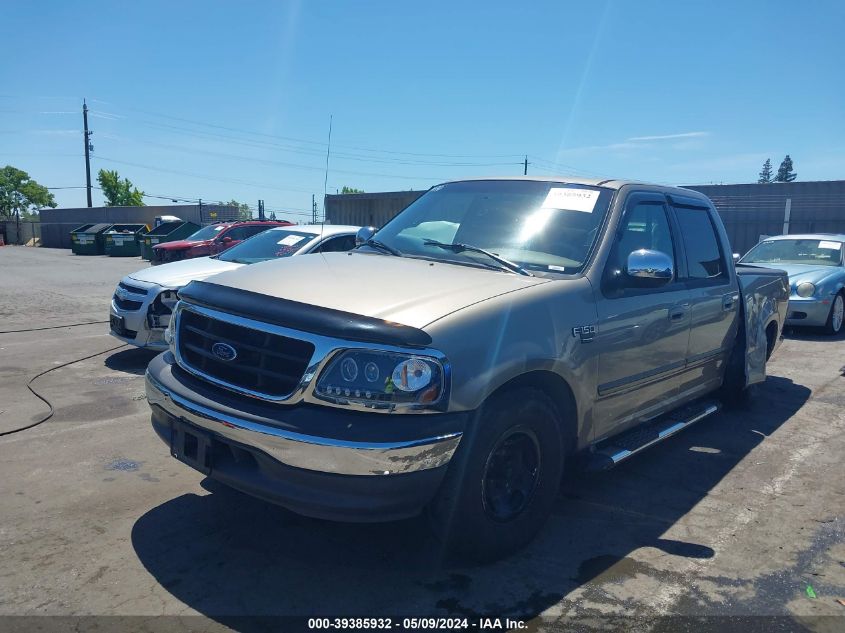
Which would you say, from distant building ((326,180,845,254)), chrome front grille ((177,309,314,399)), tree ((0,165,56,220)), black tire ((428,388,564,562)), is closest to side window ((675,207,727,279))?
black tire ((428,388,564,562))

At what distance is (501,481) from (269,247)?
6.00 meters

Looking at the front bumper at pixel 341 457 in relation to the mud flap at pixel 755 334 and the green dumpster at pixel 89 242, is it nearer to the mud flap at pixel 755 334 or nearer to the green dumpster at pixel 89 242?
the mud flap at pixel 755 334

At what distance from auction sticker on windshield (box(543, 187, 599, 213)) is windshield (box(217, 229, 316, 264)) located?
4.59 m

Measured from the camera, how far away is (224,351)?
3219 mm

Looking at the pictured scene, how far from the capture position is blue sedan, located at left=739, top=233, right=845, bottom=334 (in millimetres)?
9992

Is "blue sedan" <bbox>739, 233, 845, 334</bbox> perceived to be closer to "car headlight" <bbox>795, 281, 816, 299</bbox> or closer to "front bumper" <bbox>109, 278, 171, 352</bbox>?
"car headlight" <bbox>795, 281, 816, 299</bbox>

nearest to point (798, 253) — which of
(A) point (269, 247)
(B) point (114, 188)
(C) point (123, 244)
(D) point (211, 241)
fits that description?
(A) point (269, 247)

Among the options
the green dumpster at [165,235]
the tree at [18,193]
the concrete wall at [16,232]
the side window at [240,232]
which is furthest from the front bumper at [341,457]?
the tree at [18,193]

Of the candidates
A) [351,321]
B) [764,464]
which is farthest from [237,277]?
[764,464]

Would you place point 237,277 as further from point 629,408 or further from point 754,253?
point 754,253

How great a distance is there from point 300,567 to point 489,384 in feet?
4.22

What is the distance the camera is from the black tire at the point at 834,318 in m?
10.1

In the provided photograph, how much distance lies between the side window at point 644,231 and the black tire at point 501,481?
4.08 feet

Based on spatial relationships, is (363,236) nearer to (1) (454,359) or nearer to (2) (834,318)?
(1) (454,359)
